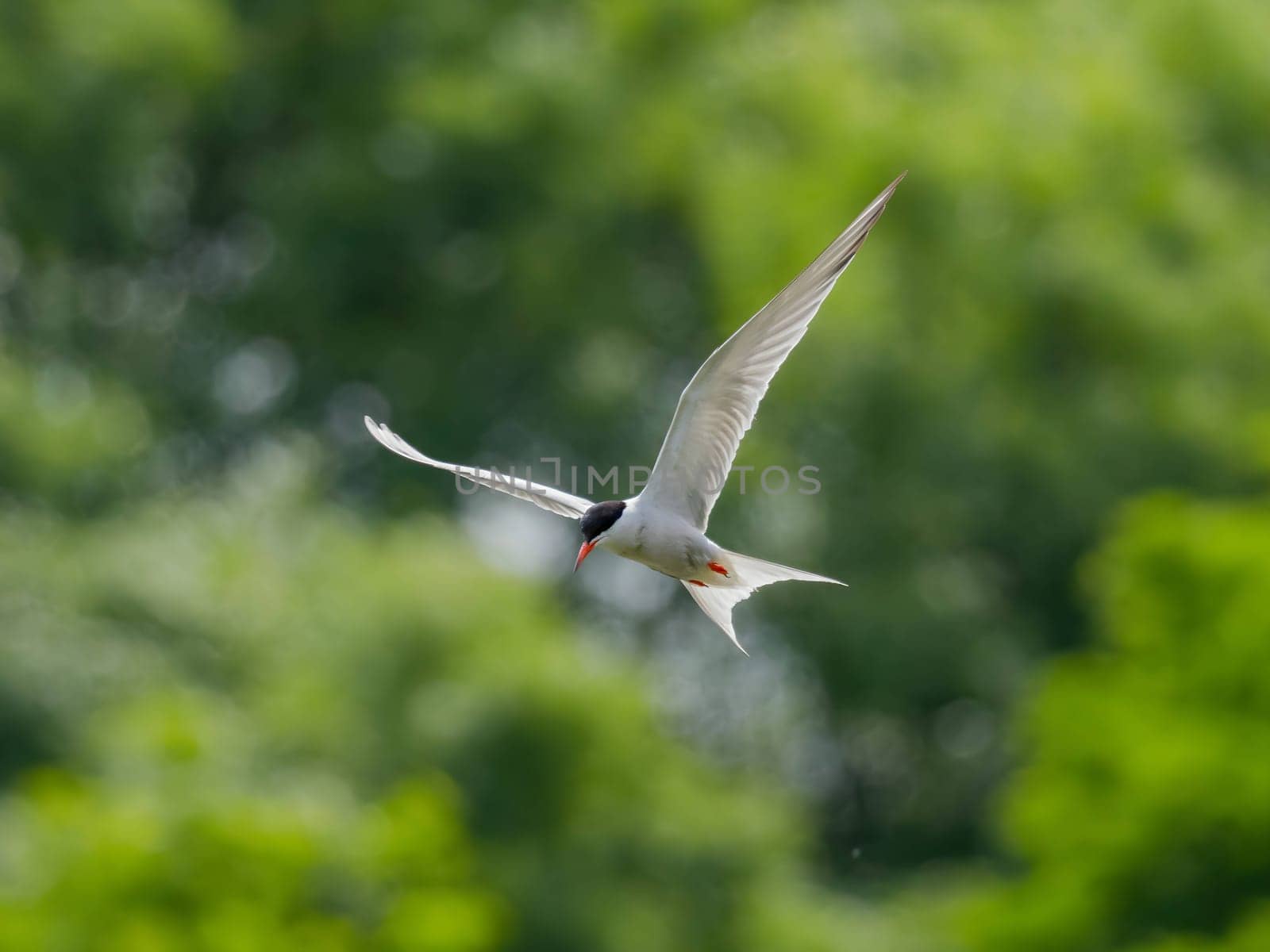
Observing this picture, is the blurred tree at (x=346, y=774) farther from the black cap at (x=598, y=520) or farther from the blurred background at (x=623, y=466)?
the black cap at (x=598, y=520)

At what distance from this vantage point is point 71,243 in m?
18.6

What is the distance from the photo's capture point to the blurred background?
33.8ft

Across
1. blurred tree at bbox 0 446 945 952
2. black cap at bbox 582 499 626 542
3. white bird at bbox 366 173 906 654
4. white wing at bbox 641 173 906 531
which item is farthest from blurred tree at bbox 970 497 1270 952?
black cap at bbox 582 499 626 542

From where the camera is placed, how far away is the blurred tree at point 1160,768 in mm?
9297

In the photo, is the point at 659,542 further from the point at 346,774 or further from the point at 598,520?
the point at 346,774

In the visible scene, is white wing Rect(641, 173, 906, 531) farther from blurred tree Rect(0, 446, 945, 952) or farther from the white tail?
blurred tree Rect(0, 446, 945, 952)

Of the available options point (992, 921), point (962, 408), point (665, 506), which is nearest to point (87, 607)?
point (962, 408)

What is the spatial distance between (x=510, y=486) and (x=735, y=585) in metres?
0.68

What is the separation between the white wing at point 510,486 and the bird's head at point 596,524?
231 mm

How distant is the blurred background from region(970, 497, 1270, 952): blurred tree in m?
0.03

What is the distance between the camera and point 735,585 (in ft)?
18.6

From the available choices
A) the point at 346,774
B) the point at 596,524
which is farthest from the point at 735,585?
the point at 346,774

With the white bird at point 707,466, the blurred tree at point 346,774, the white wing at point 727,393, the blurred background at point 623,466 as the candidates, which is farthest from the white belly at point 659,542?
the blurred tree at point 346,774

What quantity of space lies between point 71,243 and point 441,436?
4337 millimetres
